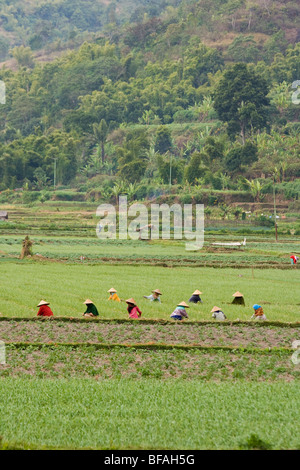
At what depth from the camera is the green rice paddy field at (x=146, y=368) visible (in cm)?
886

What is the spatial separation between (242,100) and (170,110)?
97.7 ft

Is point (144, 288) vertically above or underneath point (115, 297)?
underneath

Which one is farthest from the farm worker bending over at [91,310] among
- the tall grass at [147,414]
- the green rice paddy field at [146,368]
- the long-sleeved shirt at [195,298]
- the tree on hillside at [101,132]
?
the tree on hillside at [101,132]

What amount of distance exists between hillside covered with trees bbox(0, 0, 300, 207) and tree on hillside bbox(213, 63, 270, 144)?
0.55 ft

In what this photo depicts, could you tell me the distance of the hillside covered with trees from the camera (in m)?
88.3

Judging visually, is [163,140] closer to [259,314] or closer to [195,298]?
[195,298]

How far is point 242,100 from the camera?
9662 centimetres

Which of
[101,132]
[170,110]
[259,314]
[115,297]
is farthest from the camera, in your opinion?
[170,110]

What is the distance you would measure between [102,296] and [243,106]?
7789cm

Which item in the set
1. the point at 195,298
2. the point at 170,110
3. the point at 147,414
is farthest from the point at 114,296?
the point at 170,110

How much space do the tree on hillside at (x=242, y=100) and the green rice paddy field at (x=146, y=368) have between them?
229 ft

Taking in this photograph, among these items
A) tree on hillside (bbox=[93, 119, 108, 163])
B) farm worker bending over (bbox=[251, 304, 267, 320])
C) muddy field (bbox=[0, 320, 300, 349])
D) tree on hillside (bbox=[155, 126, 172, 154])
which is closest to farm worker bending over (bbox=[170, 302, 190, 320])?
muddy field (bbox=[0, 320, 300, 349])
